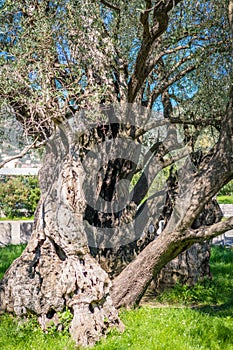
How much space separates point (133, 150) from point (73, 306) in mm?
3827

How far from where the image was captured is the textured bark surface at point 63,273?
5.21 meters

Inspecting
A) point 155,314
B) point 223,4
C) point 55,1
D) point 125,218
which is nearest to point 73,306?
point 155,314

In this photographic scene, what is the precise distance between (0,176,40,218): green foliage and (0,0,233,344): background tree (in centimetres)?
1468

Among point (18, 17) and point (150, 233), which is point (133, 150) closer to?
point (150, 233)

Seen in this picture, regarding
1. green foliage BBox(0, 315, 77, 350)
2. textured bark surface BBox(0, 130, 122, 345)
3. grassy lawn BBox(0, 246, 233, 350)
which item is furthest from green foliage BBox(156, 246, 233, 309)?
green foliage BBox(0, 315, 77, 350)

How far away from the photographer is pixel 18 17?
7.09m

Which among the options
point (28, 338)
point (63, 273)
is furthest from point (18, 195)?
point (28, 338)

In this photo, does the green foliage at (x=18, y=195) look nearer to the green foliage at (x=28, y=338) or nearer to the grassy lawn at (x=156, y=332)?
the grassy lawn at (x=156, y=332)

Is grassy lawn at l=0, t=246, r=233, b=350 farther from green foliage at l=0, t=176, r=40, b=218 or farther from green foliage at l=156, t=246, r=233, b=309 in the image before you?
green foliage at l=0, t=176, r=40, b=218

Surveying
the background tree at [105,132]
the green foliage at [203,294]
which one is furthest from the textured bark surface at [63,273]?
the green foliage at [203,294]

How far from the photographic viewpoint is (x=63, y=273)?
5387mm

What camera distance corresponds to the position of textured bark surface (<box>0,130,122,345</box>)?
17.1 feet

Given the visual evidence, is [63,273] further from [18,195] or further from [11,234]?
[18,195]

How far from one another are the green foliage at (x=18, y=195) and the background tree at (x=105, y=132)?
14683mm
